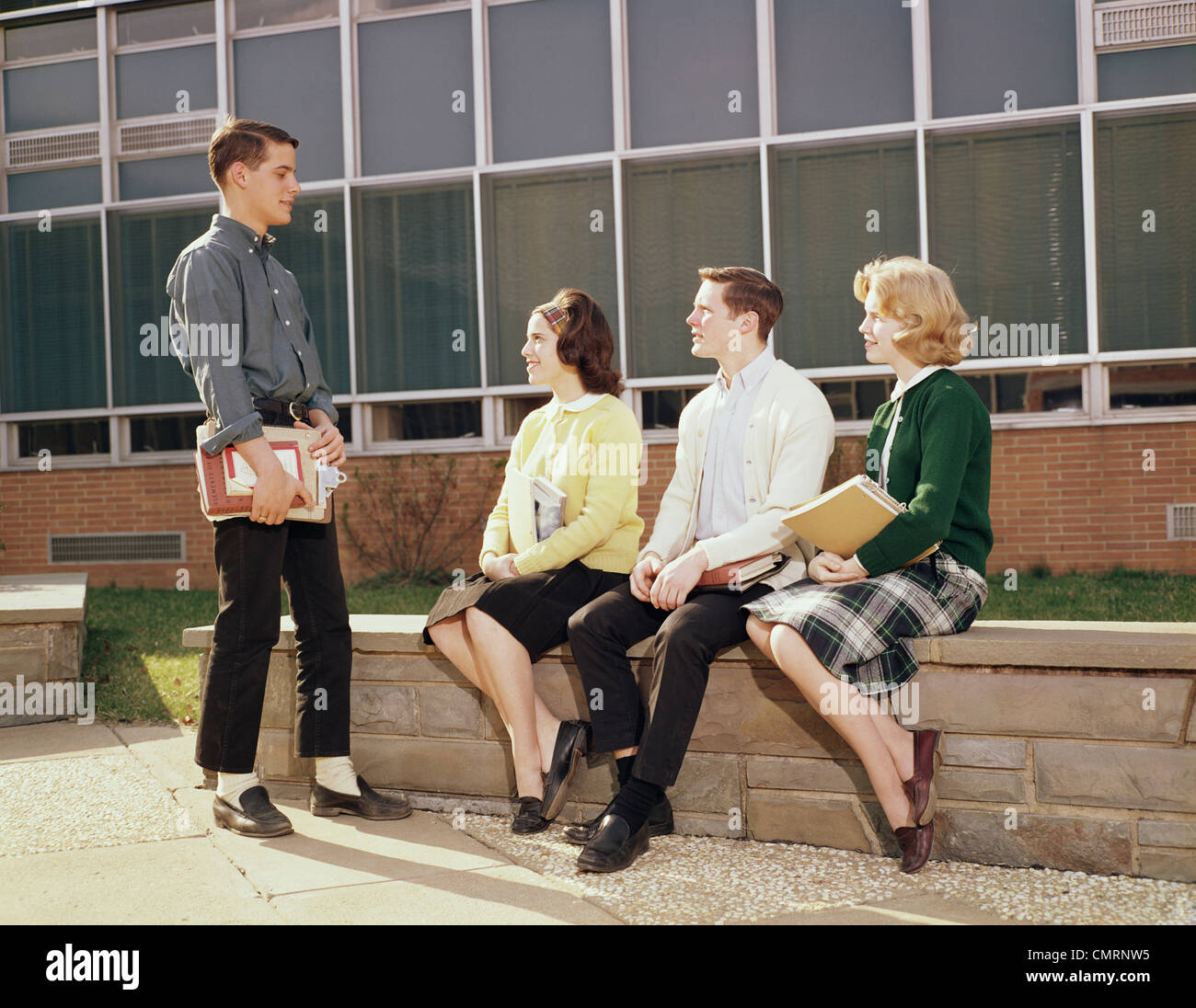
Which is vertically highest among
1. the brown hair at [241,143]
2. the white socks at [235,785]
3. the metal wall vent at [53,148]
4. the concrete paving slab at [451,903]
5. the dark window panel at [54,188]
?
the metal wall vent at [53,148]

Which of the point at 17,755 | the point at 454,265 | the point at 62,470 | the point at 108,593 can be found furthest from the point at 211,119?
the point at 17,755

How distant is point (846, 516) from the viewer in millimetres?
3115

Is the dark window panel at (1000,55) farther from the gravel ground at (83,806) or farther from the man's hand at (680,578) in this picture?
the gravel ground at (83,806)

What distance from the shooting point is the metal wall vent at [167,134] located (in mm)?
10328

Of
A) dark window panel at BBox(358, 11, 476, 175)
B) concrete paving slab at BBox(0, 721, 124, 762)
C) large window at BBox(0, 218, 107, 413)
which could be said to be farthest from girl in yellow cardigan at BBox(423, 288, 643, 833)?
large window at BBox(0, 218, 107, 413)

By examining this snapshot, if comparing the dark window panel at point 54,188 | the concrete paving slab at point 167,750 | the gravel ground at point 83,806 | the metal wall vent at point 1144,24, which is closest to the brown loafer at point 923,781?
the gravel ground at point 83,806

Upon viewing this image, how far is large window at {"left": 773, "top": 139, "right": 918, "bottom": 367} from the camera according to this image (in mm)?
8812

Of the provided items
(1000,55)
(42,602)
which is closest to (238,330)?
(42,602)

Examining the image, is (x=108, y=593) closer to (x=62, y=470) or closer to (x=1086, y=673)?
(x=62, y=470)

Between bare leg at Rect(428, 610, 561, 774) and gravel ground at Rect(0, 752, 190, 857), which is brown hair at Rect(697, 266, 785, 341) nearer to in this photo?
bare leg at Rect(428, 610, 561, 774)

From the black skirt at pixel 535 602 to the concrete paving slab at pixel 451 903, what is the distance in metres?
0.75

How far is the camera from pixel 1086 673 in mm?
3039

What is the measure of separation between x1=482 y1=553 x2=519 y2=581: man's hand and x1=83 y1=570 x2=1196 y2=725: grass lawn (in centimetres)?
221
